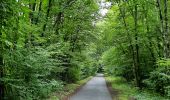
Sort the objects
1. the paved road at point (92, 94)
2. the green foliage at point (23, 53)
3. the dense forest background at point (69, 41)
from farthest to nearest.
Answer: the paved road at point (92, 94) → the dense forest background at point (69, 41) → the green foliage at point (23, 53)

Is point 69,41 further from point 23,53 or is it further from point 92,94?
point 23,53

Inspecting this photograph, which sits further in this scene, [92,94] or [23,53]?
[92,94]

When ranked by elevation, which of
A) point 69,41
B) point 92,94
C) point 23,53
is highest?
point 69,41

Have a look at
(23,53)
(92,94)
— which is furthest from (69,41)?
(23,53)

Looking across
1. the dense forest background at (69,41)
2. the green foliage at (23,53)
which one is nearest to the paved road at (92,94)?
the dense forest background at (69,41)

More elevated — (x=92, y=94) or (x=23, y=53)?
(x=23, y=53)

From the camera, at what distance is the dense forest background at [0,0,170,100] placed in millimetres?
9445

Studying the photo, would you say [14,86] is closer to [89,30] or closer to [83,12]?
[83,12]

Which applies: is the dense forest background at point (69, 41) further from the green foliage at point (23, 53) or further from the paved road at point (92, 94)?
the paved road at point (92, 94)

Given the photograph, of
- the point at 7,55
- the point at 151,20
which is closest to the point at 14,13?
the point at 7,55

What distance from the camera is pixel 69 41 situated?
77.1 feet

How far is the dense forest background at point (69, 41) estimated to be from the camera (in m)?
9.45

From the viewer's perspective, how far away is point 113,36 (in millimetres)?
28688

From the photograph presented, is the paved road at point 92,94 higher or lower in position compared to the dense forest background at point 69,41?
lower
